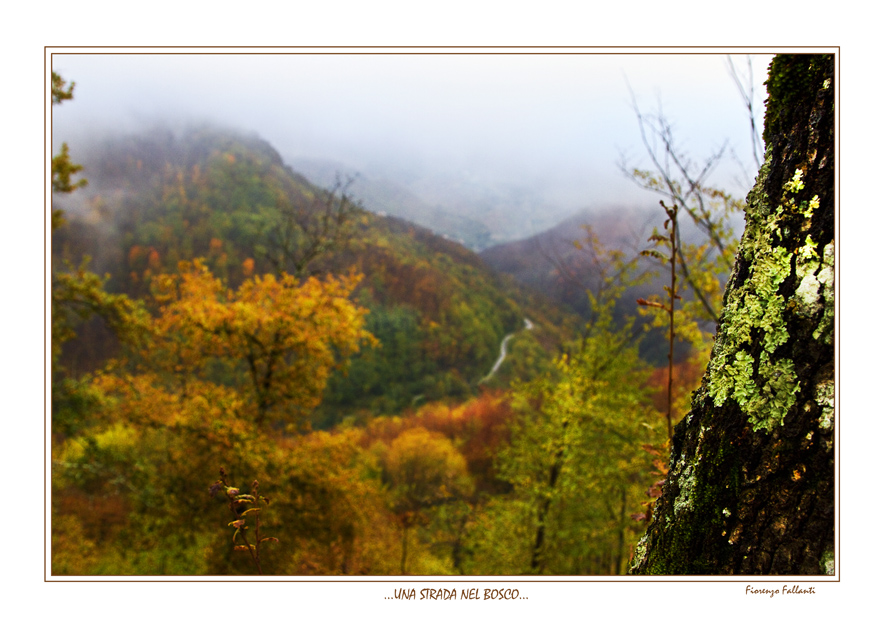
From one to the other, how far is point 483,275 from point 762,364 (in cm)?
2425

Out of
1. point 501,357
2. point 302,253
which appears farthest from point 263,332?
point 501,357

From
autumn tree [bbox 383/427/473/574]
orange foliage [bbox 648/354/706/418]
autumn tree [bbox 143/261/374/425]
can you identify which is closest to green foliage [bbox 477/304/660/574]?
orange foliage [bbox 648/354/706/418]

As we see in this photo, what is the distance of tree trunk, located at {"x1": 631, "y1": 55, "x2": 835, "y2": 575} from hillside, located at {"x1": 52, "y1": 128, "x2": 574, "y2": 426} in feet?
61.1

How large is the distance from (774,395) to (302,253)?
22.7 metres

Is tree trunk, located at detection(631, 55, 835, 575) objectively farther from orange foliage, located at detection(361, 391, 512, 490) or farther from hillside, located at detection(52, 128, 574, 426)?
orange foliage, located at detection(361, 391, 512, 490)

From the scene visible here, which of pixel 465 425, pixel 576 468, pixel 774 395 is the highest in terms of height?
pixel 774 395

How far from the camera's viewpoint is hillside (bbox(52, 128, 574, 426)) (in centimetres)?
2364

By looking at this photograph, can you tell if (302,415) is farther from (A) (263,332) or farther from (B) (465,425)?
(B) (465,425)

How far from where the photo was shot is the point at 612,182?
27.2 ft

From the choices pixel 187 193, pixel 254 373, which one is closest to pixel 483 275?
pixel 254 373

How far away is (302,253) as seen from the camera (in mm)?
22062

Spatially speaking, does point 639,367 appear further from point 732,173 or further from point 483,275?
point 483,275

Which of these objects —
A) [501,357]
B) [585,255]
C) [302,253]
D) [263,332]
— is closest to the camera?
[263,332]
